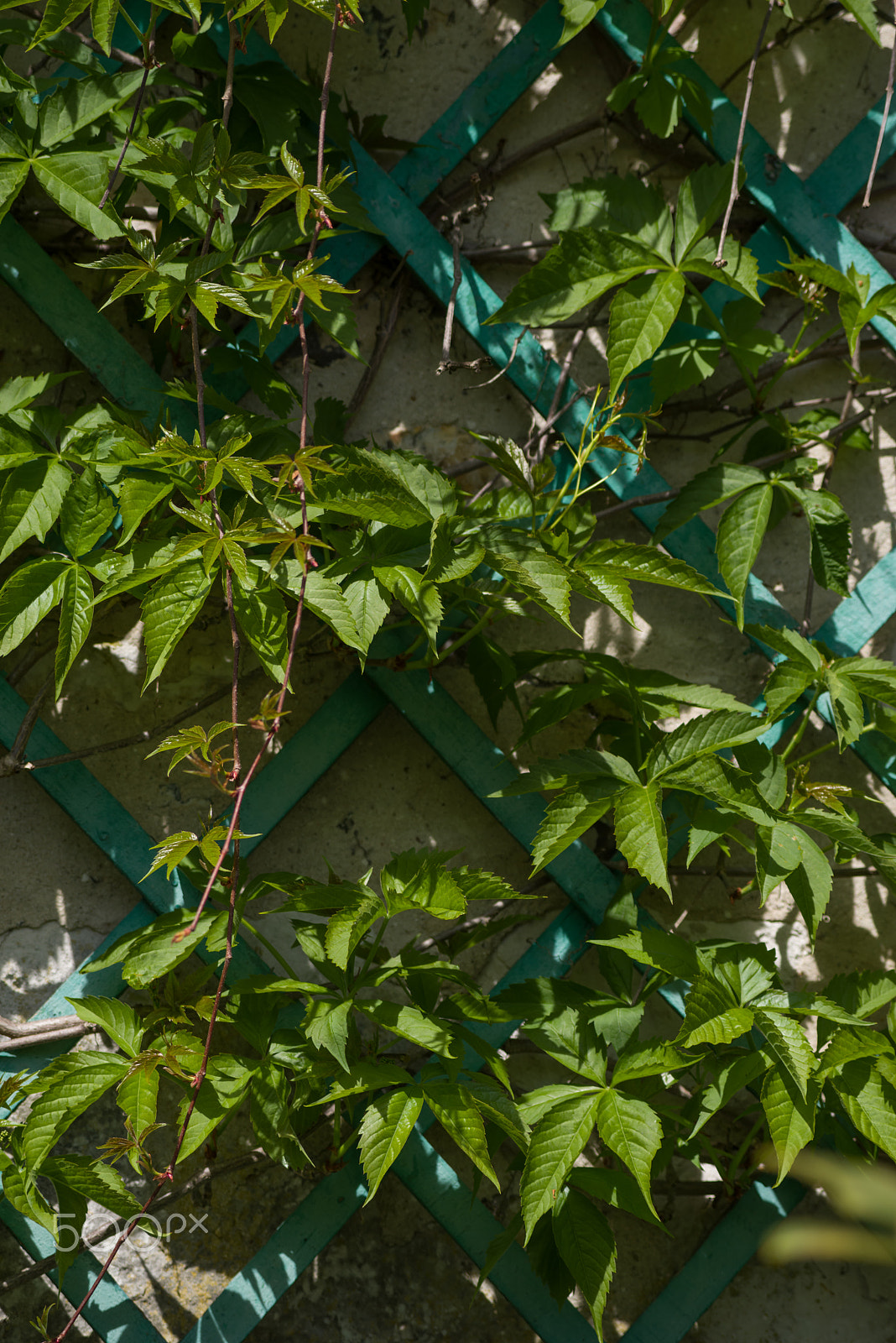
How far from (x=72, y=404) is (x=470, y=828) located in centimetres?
87

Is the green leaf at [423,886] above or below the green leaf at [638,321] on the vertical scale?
below

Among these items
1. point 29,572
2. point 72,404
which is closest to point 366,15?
point 72,404

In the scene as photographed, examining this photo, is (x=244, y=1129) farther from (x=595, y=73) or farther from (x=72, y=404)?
(x=595, y=73)

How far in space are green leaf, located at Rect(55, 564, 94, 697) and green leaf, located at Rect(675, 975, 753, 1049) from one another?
0.83 metres

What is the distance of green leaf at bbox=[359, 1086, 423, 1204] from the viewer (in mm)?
1068

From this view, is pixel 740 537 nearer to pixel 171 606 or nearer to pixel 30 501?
pixel 171 606

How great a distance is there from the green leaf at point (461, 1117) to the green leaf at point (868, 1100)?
447 millimetres

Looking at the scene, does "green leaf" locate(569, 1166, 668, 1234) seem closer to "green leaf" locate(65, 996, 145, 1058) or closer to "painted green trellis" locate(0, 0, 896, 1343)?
"painted green trellis" locate(0, 0, 896, 1343)

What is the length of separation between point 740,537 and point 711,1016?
0.62 meters

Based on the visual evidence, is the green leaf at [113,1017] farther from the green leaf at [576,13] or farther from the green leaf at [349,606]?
the green leaf at [576,13]

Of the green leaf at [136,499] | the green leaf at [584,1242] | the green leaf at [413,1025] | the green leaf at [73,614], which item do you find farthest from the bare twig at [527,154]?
the green leaf at [584,1242]

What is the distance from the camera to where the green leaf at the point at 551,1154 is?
1103 millimetres

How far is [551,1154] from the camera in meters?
1.12

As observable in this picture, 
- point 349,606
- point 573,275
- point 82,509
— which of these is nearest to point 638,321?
point 573,275
